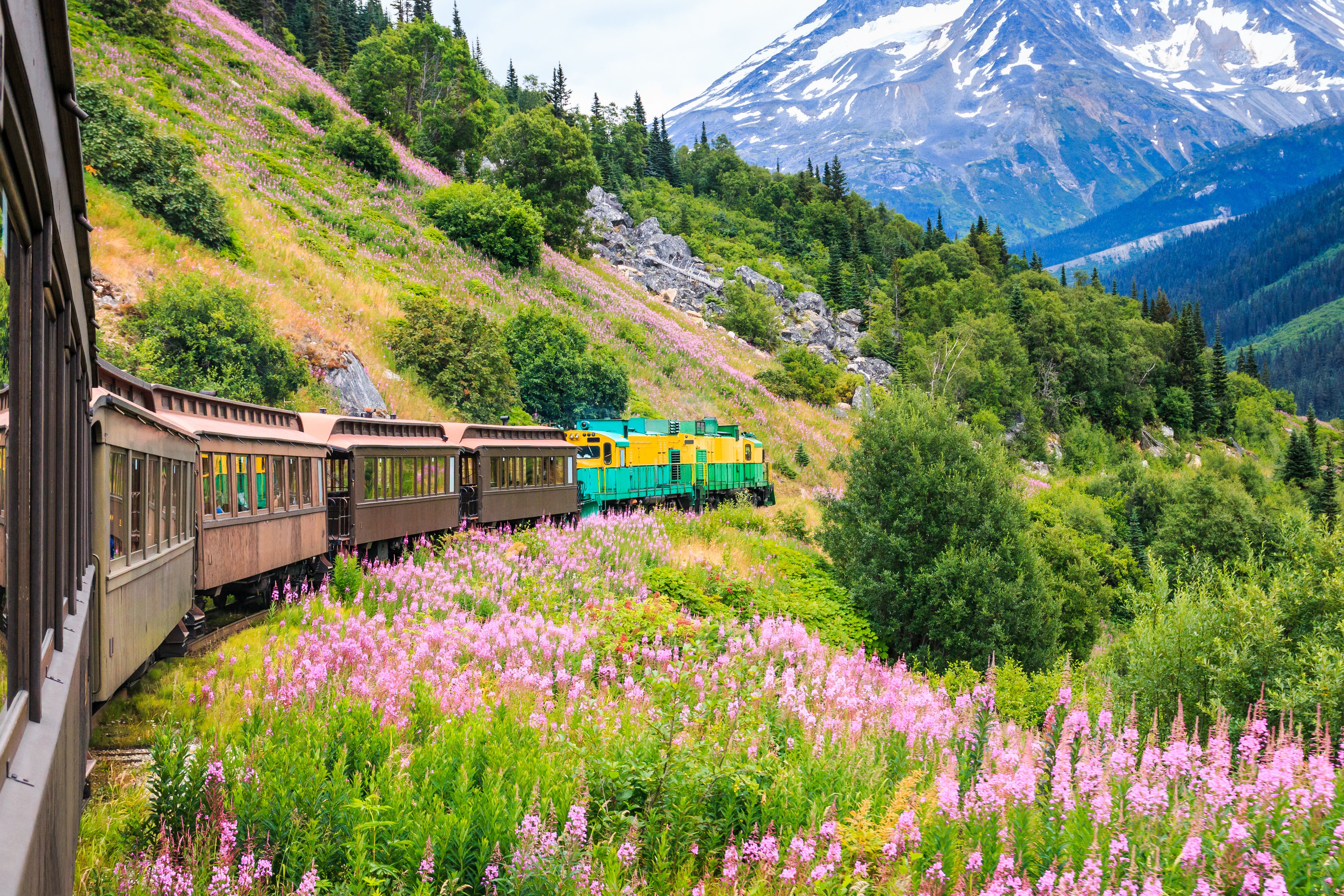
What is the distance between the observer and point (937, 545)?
2548 centimetres

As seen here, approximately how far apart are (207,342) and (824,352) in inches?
2541

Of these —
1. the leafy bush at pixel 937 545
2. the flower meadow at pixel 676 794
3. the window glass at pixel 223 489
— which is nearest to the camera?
the flower meadow at pixel 676 794

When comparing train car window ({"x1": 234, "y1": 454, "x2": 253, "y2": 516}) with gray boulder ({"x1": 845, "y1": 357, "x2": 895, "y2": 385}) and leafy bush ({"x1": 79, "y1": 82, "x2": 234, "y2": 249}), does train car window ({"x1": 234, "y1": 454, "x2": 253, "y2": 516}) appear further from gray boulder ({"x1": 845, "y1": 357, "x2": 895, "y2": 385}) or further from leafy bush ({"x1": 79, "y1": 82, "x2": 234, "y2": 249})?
gray boulder ({"x1": 845, "y1": 357, "x2": 895, "y2": 385})

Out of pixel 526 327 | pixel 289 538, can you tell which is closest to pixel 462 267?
pixel 526 327

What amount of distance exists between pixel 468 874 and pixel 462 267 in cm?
4197

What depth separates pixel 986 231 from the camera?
13225 cm

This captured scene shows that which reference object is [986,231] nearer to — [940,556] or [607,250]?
[607,250]

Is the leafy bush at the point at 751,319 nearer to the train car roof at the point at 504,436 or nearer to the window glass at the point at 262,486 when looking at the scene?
the train car roof at the point at 504,436

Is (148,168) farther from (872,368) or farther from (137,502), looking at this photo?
(872,368)

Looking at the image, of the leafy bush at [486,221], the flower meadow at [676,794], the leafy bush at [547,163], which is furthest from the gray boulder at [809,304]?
the flower meadow at [676,794]

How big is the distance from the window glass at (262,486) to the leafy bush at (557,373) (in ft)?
75.2

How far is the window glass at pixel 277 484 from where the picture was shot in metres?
12.7

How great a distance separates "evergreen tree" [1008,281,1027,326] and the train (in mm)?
79088

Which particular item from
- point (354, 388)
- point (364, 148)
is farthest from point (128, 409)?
point (364, 148)
